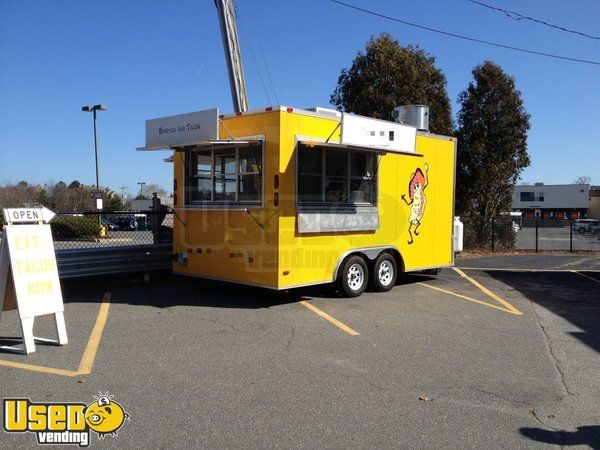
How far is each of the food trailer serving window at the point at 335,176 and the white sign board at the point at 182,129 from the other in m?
1.44

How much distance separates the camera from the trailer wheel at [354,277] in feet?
30.0

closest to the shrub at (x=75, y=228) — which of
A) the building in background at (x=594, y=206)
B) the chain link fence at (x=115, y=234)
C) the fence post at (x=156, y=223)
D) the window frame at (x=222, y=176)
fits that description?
the chain link fence at (x=115, y=234)

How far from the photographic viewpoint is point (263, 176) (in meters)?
8.30

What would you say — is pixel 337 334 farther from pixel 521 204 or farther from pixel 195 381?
pixel 521 204

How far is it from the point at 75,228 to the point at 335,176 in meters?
13.2

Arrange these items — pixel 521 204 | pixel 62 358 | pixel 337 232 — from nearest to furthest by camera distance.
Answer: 1. pixel 62 358
2. pixel 337 232
3. pixel 521 204

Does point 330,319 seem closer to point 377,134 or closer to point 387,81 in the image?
point 377,134

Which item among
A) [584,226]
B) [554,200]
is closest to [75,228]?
[584,226]

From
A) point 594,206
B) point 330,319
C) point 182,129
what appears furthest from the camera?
point 594,206

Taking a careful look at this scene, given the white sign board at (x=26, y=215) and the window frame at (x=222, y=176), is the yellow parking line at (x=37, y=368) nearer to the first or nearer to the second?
the white sign board at (x=26, y=215)

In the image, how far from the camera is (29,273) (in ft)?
19.4

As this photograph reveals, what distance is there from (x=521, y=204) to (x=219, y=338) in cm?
9072

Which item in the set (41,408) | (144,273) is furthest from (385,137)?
(41,408)

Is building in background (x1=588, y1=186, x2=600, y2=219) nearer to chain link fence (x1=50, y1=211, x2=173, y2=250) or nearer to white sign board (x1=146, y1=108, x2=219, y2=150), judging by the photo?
chain link fence (x1=50, y1=211, x2=173, y2=250)
